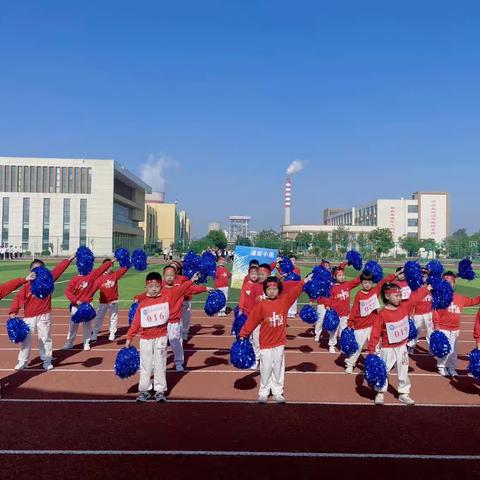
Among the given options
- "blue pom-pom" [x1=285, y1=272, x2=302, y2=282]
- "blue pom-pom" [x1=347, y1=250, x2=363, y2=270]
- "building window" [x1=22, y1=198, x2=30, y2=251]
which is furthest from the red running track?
"building window" [x1=22, y1=198, x2=30, y2=251]

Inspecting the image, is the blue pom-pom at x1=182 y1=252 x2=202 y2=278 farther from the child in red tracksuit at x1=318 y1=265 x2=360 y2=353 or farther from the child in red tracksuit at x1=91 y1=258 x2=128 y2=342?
the child in red tracksuit at x1=318 y1=265 x2=360 y2=353

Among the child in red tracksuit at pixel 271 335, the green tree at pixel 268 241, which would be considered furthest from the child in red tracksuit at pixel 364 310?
the green tree at pixel 268 241

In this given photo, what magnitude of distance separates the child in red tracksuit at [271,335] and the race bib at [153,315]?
1.03 metres

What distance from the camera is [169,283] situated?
6.97m

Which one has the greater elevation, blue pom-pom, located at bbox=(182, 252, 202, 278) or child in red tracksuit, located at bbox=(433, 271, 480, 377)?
blue pom-pom, located at bbox=(182, 252, 202, 278)

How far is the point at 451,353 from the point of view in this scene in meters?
7.38

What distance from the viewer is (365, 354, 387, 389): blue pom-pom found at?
582 cm

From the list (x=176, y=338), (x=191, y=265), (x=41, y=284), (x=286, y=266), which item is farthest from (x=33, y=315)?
(x=286, y=266)

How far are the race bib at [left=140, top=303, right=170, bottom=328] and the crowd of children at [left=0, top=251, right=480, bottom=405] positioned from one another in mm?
12

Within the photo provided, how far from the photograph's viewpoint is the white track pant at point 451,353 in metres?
7.33

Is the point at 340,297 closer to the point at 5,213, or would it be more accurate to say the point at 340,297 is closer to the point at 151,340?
the point at 151,340

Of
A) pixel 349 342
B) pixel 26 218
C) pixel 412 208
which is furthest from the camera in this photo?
pixel 412 208

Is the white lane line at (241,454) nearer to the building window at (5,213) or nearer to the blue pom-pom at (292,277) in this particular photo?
the blue pom-pom at (292,277)

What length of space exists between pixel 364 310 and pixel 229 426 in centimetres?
315
